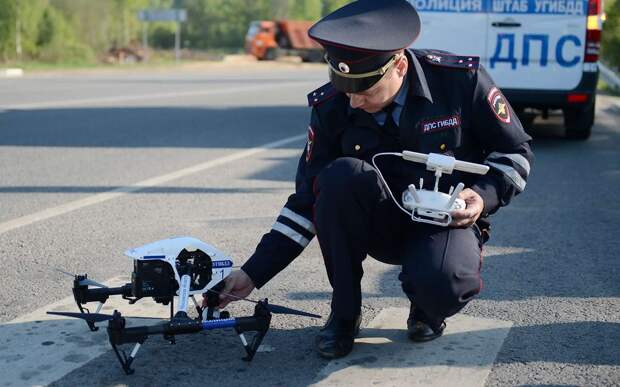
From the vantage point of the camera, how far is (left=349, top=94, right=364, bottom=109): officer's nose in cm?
318

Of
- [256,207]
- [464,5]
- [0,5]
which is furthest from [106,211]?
[0,5]

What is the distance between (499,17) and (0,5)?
1284 inches

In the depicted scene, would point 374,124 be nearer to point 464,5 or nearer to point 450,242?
point 450,242

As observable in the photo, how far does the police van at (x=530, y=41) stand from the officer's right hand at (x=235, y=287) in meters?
7.07

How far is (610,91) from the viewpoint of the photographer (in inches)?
810

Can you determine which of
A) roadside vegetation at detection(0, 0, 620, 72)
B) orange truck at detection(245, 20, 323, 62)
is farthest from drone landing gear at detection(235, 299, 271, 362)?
orange truck at detection(245, 20, 323, 62)

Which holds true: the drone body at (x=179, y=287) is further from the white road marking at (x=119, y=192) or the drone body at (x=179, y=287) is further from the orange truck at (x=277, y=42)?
the orange truck at (x=277, y=42)

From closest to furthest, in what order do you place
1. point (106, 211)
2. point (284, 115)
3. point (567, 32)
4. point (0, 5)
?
point (106, 211) < point (567, 32) < point (284, 115) < point (0, 5)

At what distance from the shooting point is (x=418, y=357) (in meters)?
3.35

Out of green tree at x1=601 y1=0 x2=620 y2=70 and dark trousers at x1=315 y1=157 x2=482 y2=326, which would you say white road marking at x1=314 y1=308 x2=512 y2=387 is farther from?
green tree at x1=601 y1=0 x2=620 y2=70

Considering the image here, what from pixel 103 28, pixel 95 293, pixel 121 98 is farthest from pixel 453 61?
pixel 103 28

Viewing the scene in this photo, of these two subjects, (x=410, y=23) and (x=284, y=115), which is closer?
(x=410, y=23)

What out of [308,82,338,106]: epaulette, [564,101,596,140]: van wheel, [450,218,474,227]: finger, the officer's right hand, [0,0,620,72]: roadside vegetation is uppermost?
[308,82,338,106]: epaulette

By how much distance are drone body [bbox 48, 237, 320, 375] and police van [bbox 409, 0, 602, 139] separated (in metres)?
7.17
